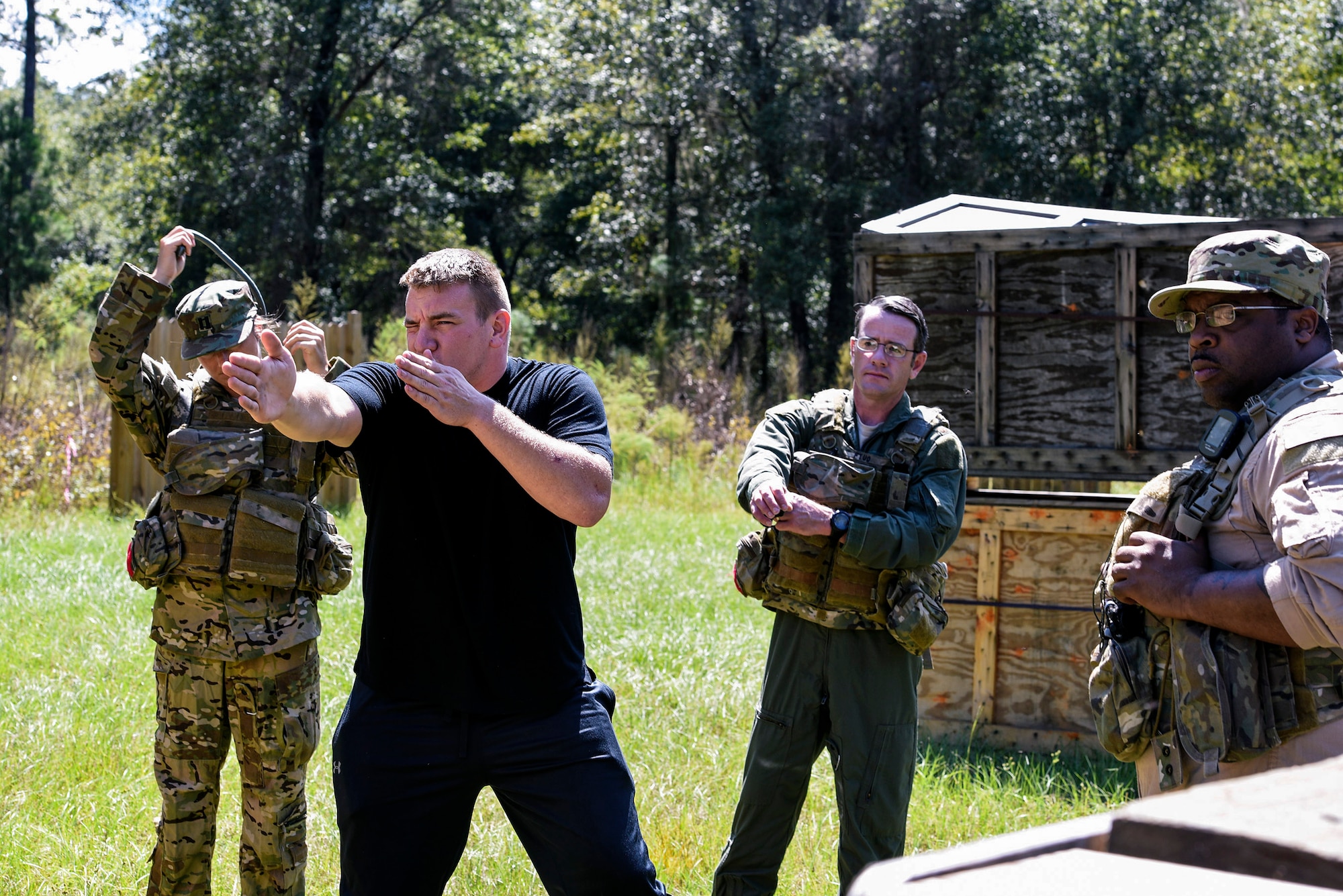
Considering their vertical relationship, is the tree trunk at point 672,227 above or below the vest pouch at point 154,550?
above

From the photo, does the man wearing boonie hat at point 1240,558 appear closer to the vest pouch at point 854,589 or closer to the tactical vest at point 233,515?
the vest pouch at point 854,589

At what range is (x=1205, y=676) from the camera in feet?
9.15

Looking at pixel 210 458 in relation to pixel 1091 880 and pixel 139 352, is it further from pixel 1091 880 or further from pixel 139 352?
pixel 1091 880

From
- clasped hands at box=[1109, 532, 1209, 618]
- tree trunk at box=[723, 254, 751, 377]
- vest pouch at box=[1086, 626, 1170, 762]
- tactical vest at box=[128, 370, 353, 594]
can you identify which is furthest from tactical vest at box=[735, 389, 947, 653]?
tree trunk at box=[723, 254, 751, 377]

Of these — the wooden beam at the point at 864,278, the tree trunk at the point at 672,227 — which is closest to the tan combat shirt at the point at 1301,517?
the wooden beam at the point at 864,278

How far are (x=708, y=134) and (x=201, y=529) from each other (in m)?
21.4

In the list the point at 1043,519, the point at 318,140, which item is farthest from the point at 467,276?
the point at 318,140

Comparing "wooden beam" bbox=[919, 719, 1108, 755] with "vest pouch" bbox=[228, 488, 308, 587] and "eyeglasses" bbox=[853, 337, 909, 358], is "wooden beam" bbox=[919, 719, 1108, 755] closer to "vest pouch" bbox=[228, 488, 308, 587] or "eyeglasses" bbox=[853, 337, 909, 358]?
"eyeglasses" bbox=[853, 337, 909, 358]

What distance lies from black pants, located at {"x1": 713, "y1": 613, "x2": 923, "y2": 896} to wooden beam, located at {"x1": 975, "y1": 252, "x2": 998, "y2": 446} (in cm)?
225

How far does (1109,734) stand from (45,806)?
4135 mm

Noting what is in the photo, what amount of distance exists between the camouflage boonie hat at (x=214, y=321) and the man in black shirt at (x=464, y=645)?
104 cm

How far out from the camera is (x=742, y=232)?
24.1 meters

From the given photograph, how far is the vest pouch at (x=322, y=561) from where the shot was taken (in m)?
4.03

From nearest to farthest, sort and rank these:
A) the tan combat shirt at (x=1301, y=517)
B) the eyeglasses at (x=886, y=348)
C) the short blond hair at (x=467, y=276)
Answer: the tan combat shirt at (x=1301, y=517)
the short blond hair at (x=467, y=276)
the eyeglasses at (x=886, y=348)
